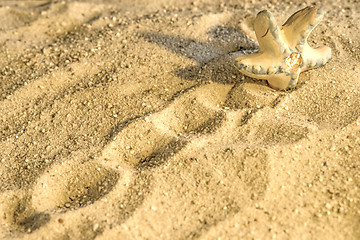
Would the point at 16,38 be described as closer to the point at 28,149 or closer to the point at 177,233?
the point at 28,149

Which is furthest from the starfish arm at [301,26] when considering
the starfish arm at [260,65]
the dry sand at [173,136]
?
the dry sand at [173,136]

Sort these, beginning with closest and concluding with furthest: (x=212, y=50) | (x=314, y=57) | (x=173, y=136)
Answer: (x=173, y=136) → (x=314, y=57) → (x=212, y=50)

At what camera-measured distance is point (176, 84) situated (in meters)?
2.55

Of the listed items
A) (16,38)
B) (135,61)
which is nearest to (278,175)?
(135,61)

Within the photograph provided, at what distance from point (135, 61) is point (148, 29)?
0.39m

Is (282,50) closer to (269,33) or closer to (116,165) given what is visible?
(269,33)

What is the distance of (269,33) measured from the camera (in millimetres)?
2201

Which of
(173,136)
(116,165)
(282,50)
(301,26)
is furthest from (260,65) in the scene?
(116,165)

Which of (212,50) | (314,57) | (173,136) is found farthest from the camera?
(212,50)

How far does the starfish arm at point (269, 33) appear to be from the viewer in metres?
2.19

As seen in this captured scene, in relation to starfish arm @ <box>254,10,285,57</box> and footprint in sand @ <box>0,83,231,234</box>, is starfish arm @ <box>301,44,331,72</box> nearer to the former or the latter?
starfish arm @ <box>254,10,285,57</box>

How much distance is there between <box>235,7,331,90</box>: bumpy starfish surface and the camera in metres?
2.20

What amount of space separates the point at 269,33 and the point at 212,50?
662 mm

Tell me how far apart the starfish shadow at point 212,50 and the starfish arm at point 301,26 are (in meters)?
0.35
